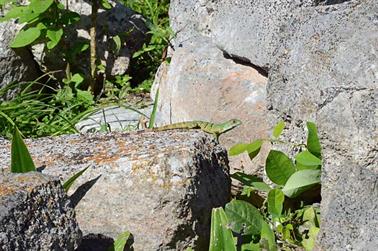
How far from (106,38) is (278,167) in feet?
7.50

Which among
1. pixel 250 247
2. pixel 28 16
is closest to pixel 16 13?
pixel 28 16

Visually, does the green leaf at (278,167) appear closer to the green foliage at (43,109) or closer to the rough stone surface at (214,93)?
the rough stone surface at (214,93)

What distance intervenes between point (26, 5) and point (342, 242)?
9.40 ft

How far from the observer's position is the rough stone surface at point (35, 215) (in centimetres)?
275

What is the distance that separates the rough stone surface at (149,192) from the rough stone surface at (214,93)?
613 mm

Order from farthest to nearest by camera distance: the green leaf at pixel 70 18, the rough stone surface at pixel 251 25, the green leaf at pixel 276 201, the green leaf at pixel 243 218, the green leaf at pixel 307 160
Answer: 1. the green leaf at pixel 70 18
2. the rough stone surface at pixel 251 25
3. the green leaf at pixel 276 201
4. the green leaf at pixel 307 160
5. the green leaf at pixel 243 218

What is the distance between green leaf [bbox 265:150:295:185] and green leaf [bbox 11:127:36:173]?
2.90 feet

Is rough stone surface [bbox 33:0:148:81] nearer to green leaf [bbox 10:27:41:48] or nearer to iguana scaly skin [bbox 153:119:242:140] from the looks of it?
green leaf [bbox 10:27:41:48]

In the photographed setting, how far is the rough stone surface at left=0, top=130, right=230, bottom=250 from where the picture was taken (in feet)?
10.8

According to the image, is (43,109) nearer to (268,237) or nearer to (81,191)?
(81,191)

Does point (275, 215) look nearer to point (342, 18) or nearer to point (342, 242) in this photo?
point (342, 242)

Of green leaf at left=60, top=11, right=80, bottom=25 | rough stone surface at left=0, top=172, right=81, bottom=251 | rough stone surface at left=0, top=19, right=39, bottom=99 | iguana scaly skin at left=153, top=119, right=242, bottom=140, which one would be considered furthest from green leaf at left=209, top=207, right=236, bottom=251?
rough stone surface at left=0, top=19, right=39, bottom=99

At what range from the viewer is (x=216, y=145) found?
3.65 metres

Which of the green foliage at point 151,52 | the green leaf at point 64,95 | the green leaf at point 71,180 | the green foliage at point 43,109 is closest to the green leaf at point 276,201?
the green leaf at point 71,180
